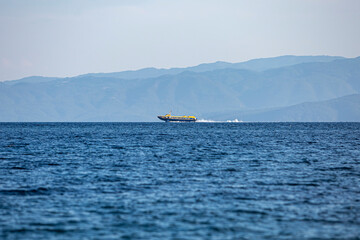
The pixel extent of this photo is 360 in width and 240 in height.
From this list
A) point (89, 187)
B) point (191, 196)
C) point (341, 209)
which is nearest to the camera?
point (341, 209)

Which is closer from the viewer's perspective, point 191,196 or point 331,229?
point 331,229

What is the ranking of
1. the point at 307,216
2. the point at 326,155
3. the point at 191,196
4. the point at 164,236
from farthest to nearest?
the point at 326,155 → the point at 191,196 → the point at 307,216 → the point at 164,236

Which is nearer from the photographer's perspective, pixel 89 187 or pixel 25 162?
pixel 89 187

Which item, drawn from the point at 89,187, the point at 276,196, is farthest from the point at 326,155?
the point at 89,187

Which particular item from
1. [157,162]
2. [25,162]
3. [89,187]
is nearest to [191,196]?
[89,187]

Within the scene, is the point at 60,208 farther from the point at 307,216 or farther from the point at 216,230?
the point at 307,216

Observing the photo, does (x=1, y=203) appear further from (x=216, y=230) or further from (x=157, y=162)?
(x=157, y=162)

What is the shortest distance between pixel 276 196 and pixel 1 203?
16.5 meters

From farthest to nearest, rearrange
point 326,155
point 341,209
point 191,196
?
point 326,155, point 191,196, point 341,209

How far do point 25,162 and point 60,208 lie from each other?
→ 25607 mm

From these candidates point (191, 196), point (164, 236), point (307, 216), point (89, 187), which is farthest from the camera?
point (89, 187)

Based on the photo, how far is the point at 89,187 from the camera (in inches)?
1363

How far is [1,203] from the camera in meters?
29.4

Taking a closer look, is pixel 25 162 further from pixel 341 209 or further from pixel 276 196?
pixel 341 209
